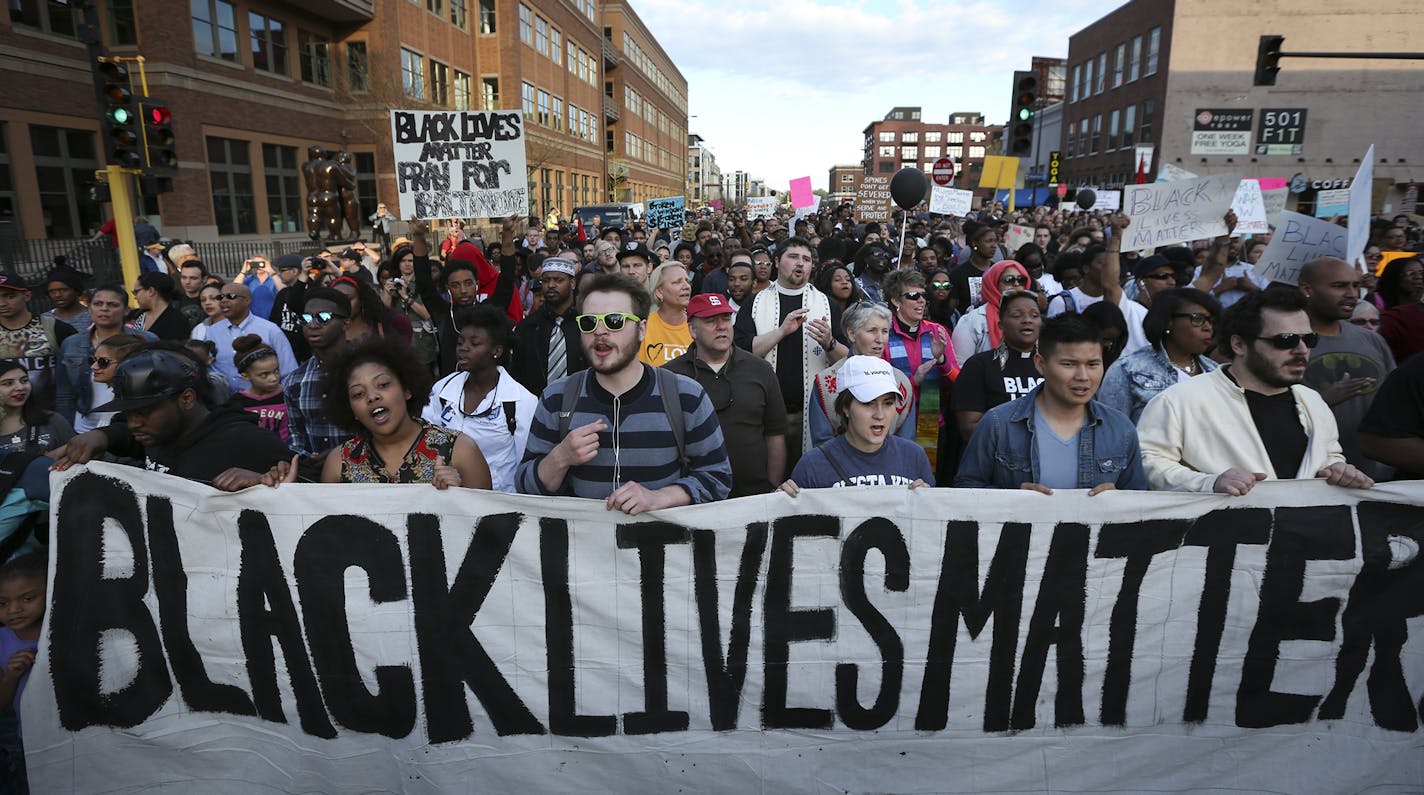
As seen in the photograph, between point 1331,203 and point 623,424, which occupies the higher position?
point 1331,203

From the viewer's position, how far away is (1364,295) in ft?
23.2

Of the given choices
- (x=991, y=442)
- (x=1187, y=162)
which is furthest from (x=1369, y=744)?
(x=1187, y=162)

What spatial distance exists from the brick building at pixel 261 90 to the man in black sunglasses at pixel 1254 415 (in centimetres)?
2381

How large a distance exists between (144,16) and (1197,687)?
28.3 m

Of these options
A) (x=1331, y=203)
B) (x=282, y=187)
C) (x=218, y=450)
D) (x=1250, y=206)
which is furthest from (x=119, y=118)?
(x=282, y=187)

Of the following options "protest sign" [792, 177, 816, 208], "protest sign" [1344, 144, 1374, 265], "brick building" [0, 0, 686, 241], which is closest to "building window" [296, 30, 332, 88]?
"brick building" [0, 0, 686, 241]

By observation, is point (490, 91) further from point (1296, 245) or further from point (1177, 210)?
point (1296, 245)

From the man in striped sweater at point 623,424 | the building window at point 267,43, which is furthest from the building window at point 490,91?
the man in striped sweater at point 623,424

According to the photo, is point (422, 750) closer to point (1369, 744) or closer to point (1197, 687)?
point (1197, 687)

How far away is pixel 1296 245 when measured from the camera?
5992mm

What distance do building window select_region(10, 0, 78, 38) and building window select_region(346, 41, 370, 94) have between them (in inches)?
414

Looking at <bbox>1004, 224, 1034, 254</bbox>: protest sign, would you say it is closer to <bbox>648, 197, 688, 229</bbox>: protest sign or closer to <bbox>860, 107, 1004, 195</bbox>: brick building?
<bbox>648, 197, 688, 229</bbox>: protest sign

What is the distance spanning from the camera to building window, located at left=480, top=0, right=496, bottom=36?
129 ft

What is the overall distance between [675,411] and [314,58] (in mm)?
32416
